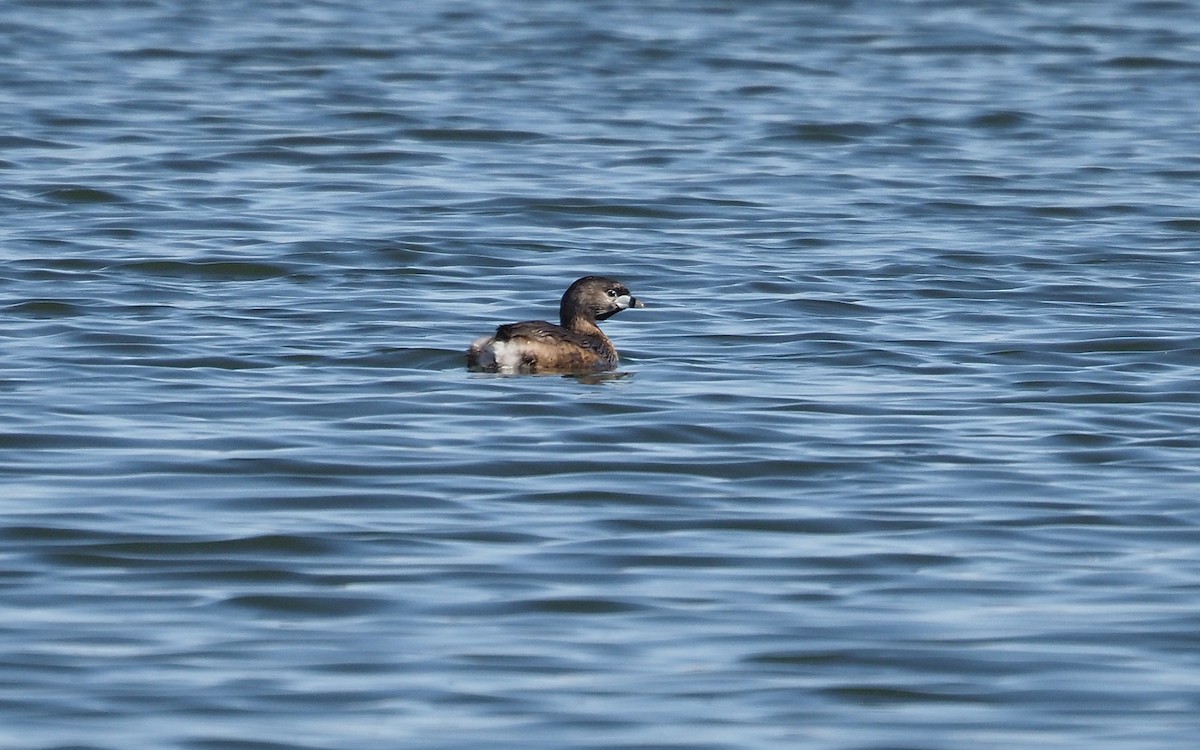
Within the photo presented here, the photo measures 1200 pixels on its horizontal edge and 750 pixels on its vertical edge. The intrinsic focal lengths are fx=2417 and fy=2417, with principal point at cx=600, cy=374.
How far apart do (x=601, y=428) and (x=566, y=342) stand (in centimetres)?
127

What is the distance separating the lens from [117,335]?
12.4 meters

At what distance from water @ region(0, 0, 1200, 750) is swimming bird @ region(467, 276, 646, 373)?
139 mm

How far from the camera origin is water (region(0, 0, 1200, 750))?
6.80 metres

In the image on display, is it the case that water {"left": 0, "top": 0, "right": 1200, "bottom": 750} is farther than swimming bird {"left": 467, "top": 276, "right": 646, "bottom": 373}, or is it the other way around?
swimming bird {"left": 467, "top": 276, "right": 646, "bottom": 373}

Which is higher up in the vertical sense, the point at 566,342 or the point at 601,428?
the point at 566,342

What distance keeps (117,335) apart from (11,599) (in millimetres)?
4964

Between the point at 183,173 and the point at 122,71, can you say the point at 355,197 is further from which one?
the point at 122,71

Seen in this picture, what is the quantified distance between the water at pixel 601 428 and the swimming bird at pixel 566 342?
14 cm

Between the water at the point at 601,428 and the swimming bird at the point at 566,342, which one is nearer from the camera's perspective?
the water at the point at 601,428

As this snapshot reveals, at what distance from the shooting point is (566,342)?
A: 455 inches

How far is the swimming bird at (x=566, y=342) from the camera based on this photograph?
37.1 ft

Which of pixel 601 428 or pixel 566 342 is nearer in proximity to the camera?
pixel 601 428

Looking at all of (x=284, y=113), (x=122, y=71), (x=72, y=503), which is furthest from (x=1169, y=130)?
(x=72, y=503)

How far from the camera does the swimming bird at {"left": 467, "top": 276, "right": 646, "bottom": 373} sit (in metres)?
11.3
